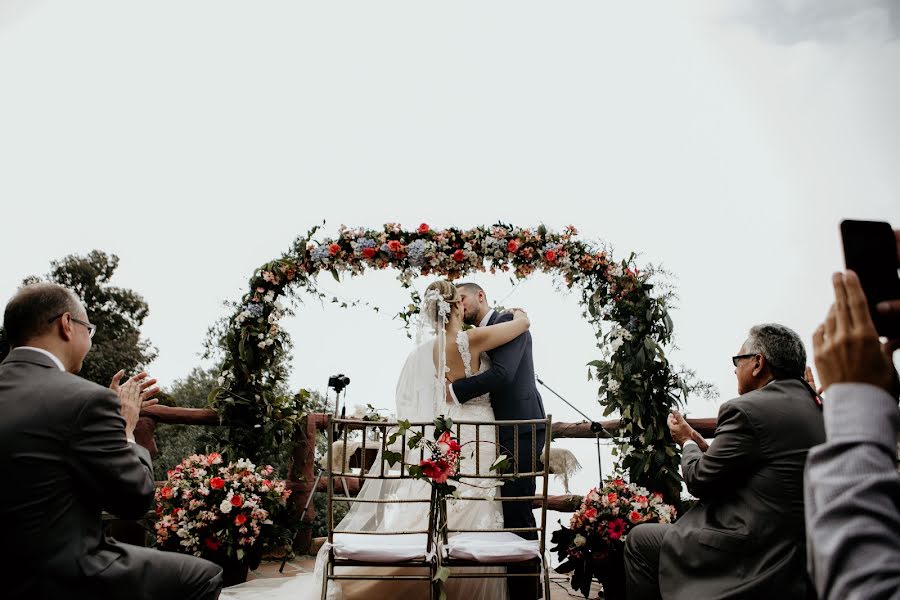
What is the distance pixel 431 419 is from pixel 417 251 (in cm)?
193

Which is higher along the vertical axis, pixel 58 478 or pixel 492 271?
pixel 492 271

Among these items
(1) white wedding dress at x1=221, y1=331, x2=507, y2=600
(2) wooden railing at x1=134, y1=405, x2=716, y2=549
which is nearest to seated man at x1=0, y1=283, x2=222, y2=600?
(1) white wedding dress at x1=221, y1=331, x2=507, y2=600

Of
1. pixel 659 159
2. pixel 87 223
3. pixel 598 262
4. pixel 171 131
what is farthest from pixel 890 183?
pixel 87 223

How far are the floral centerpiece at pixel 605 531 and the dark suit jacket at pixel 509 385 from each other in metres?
0.63

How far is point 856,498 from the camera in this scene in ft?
2.57

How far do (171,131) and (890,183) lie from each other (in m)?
10.0

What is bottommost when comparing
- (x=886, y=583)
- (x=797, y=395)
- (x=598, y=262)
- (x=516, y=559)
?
(x=516, y=559)

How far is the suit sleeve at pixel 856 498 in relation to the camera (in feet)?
2.49

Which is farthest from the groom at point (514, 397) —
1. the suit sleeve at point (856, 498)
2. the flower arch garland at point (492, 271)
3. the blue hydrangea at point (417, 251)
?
the suit sleeve at point (856, 498)

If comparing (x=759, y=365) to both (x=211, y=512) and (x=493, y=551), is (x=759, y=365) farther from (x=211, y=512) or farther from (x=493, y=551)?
(x=211, y=512)

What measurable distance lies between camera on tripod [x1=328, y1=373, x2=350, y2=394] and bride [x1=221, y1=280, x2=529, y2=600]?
1376mm

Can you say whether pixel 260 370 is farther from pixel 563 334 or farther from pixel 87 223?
pixel 87 223

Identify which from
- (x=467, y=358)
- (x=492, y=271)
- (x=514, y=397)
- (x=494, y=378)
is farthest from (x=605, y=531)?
(x=492, y=271)

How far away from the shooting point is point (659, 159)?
7996 mm
